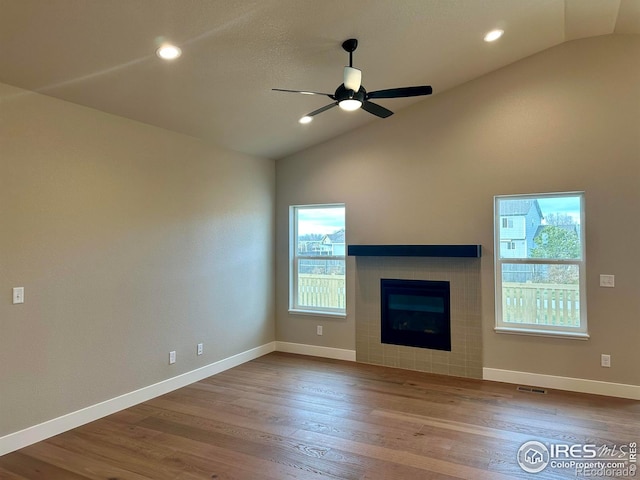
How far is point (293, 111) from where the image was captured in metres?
4.51

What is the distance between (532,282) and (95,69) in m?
Answer: 4.63

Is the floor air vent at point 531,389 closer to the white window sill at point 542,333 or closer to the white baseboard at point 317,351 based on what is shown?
the white window sill at point 542,333

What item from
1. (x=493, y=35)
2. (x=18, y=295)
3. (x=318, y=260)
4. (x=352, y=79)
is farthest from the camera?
(x=318, y=260)

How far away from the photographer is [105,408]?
3.72 meters

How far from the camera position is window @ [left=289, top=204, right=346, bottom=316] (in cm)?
A: 567

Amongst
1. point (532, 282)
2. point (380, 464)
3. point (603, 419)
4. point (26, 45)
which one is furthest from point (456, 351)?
point (26, 45)

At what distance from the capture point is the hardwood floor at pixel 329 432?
9.18 ft

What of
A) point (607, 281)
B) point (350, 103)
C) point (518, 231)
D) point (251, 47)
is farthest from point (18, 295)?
point (607, 281)

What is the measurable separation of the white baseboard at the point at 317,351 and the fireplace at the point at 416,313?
0.55m

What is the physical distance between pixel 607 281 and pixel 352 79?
10.8ft

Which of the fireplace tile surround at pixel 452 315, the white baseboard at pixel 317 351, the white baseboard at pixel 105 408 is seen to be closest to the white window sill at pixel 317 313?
the fireplace tile surround at pixel 452 315

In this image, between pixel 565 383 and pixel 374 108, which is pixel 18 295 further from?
pixel 565 383

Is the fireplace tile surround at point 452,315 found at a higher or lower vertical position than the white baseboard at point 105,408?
higher

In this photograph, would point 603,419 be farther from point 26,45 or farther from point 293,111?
point 26,45
